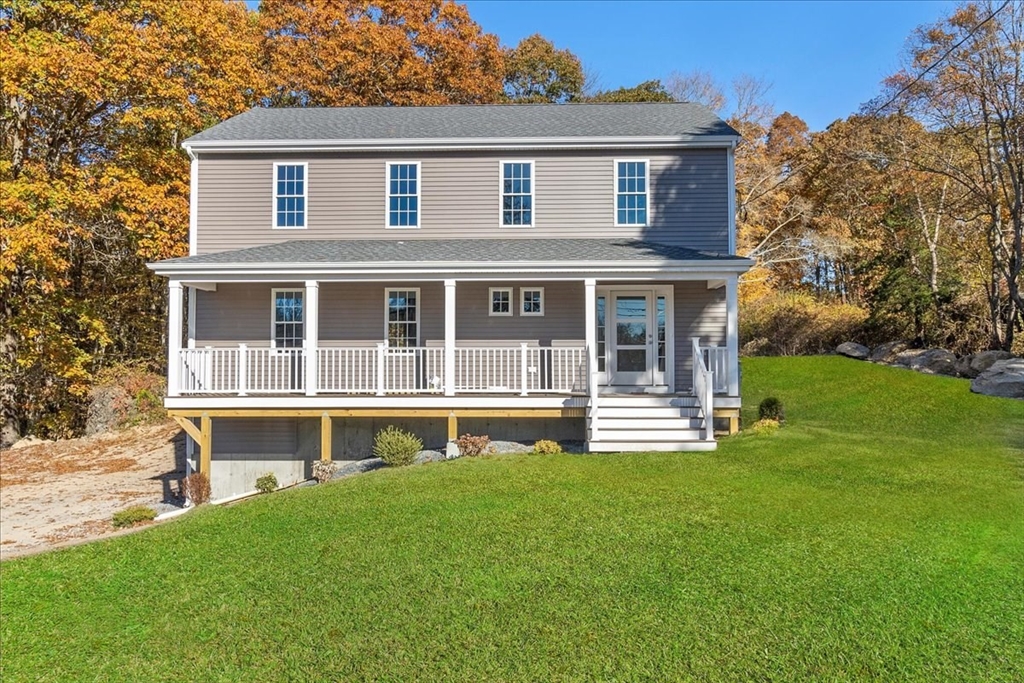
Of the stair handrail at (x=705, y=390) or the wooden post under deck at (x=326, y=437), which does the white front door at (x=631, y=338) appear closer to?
the stair handrail at (x=705, y=390)

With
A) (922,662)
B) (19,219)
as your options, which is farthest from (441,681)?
(19,219)

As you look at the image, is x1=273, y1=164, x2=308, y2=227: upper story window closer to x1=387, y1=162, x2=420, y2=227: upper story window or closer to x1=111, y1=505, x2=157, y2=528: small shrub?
x1=387, y1=162, x2=420, y2=227: upper story window

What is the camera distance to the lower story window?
1501 centimetres

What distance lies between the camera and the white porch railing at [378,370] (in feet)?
43.5

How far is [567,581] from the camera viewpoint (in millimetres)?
6891

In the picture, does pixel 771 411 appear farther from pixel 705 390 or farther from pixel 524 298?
pixel 524 298

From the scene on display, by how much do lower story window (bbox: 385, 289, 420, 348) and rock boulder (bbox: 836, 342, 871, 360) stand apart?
16.7 metres

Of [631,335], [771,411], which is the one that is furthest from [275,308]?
[771,411]

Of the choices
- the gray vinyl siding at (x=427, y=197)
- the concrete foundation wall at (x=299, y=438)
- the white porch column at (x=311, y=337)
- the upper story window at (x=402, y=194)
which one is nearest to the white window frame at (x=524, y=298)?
the gray vinyl siding at (x=427, y=197)

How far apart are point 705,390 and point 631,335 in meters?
2.68

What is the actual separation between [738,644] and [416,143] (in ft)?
41.2

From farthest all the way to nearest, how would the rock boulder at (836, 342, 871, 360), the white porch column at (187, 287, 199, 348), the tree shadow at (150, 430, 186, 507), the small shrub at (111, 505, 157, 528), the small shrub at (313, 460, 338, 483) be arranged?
the rock boulder at (836, 342, 871, 360) → the tree shadow at (150, 430, 186, 507) → the white porch column at (187, 287, 199, 348) → the small shrub at (313, 460, 338, 483) → the small shrub at (111, 505, 157, 528)

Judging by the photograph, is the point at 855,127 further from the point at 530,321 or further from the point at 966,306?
the point at 530,321

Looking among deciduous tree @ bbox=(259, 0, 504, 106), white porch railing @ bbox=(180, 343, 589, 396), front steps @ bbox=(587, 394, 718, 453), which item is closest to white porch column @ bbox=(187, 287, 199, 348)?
white porch railing @ bbox=(180, 343, 589, 396)
